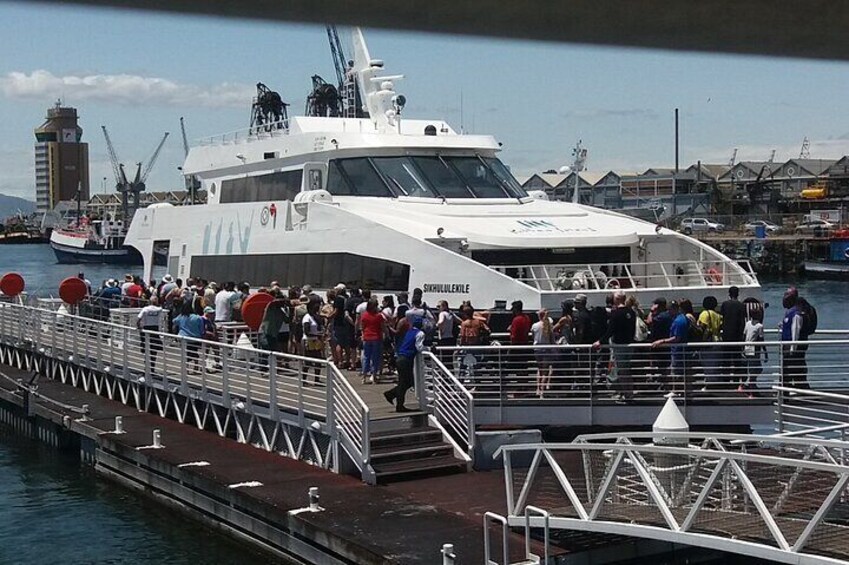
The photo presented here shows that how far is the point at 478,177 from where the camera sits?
23.2 metres

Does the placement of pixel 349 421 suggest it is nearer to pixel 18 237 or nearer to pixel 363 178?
pixel 363 178

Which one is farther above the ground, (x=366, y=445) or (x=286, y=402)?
(x=286, y=402)

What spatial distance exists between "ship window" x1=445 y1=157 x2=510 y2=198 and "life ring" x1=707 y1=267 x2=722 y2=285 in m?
4.67

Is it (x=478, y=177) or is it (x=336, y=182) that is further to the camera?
(x=478, y=177)

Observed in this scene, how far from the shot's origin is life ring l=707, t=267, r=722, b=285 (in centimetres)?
1949

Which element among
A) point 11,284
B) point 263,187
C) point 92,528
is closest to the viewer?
point 92,528

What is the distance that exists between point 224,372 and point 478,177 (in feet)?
25.2

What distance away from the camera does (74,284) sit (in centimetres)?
2495

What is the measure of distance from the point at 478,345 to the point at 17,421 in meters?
11.9

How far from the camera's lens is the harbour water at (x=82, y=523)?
49.5ft

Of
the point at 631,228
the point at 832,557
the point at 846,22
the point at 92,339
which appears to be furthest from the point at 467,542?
the point at 92,339

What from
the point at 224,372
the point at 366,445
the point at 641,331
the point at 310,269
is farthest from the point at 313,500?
the point at 310,269

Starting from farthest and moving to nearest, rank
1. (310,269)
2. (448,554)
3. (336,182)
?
(336,182) → (310,269) → (448,554)

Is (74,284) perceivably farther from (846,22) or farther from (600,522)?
(846,22)
